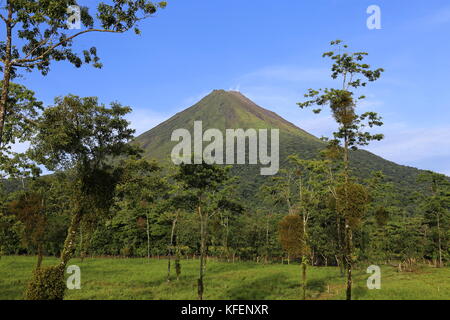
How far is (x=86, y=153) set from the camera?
77.6 ft

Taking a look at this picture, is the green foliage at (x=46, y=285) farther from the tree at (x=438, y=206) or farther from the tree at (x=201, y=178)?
the tree at (x=438, y=206)

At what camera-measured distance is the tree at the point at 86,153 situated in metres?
21.4

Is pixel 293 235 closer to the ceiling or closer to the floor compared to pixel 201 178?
closer to the floor

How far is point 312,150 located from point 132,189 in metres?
173

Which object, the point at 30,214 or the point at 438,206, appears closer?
the point at 30,214

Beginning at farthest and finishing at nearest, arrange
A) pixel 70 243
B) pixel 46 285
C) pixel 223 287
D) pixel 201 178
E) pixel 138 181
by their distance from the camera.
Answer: pixel 223 287, pixel 138 181, pixel 201 178, pixel 70 243, pixel 46 285

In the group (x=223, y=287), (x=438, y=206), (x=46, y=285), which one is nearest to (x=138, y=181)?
(x=46, y=285)

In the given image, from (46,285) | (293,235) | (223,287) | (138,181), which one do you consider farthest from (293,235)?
(46,285)

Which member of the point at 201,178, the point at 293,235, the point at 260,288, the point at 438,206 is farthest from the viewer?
the point at 438,206

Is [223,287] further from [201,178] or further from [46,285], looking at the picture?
[46,285]

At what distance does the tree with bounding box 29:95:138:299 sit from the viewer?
2141cm

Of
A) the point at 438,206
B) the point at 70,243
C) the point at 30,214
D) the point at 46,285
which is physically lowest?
the point at 46,285

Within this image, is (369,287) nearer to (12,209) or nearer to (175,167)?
→ (175,167)

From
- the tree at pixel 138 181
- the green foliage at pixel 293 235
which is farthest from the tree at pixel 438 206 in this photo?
the tree at pixel 138 181
